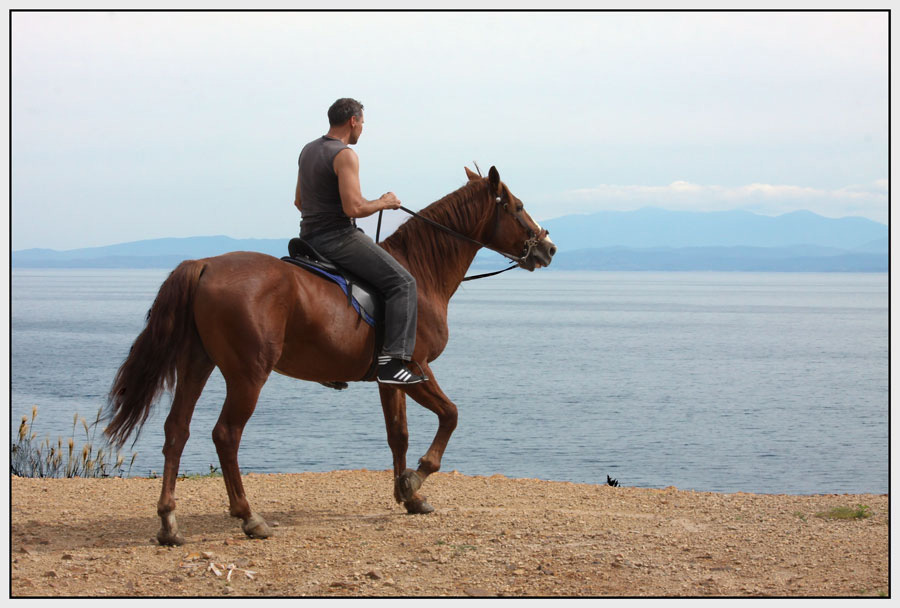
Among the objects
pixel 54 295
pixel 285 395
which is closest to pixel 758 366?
pixel 285 395

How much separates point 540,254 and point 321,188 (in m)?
2.12

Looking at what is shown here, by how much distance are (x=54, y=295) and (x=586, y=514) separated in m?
111

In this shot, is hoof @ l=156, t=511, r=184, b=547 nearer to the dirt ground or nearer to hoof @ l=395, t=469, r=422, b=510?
the dirt ground

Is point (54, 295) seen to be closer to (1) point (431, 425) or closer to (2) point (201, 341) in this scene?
(1) point (431, 425)

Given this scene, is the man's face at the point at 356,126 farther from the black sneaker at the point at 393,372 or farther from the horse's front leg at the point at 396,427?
the horse's front leg at the point at 396,427

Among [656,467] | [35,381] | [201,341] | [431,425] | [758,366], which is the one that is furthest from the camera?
[758,366]

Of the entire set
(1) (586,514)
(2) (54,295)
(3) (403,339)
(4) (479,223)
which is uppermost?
(4) (479,223)

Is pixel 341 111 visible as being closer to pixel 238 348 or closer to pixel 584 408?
pixel 238 348

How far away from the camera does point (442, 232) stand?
8.63 m

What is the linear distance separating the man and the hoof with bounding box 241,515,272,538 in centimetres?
145

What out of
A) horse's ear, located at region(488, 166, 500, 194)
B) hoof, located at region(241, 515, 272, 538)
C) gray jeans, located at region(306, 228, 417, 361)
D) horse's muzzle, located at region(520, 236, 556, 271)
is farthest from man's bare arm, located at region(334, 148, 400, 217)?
hoof, located at region(241, 515, 272, 538)

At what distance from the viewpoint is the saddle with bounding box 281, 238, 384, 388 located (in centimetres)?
770

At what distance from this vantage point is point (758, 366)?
4628 cm

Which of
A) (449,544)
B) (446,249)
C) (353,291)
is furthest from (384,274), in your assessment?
(449,544)
